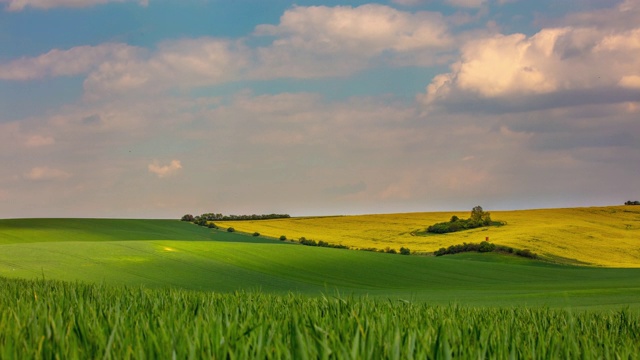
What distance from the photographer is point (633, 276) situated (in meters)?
44.0

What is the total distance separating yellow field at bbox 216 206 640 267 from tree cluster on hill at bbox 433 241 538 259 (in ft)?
1.98

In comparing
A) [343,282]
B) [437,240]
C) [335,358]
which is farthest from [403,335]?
[437,240]

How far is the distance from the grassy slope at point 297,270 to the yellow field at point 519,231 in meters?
4.23

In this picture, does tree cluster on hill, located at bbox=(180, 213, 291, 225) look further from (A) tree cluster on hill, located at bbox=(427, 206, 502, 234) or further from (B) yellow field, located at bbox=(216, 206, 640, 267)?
(A) tree cluster on hill, located at bbox=(427, 206, 502, 234)

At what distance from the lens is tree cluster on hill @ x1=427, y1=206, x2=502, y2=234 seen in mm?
63344

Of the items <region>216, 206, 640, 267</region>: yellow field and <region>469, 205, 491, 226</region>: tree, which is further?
<region>469, 205, 491, 226</region>: tree

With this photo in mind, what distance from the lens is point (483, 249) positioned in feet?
181

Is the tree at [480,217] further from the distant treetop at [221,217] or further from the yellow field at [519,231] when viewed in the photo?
the distant treetop at [221,217]

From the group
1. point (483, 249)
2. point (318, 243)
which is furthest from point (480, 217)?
point (318, 243)

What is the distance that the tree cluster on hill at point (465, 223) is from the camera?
63.3 metres

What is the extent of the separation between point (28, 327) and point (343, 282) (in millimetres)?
34276

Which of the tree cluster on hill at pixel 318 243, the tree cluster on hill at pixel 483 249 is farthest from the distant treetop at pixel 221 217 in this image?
the tree cluster on hill at pixel 483 249

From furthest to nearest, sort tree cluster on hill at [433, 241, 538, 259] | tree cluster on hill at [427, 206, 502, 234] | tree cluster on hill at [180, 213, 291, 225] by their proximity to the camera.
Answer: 1. tree cluster on hill at [180, 213, 291, 225]
2. tree cluster on hill at [427, 206, 502, 234]
3. tree cluster on hill at [433, 241, 538, 259]

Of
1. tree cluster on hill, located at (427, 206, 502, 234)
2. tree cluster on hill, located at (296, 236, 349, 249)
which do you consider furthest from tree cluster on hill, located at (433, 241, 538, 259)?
tree cluster on hill, located at (296, 236, 349, 249)
